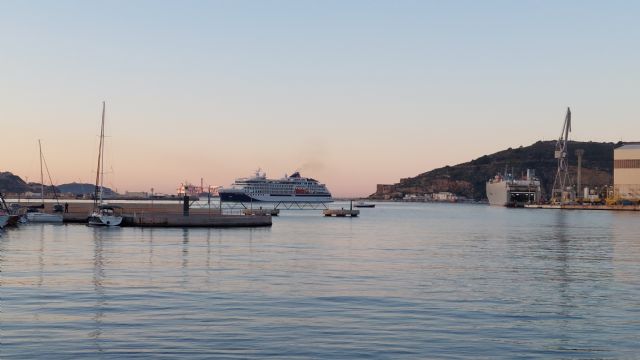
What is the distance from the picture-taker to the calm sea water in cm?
2139

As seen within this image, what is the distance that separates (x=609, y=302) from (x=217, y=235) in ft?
166

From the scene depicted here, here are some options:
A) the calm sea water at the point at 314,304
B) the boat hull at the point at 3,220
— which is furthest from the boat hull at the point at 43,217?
the calm sea water at the point at 314,304

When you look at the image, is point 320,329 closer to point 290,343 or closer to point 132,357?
point 290,343

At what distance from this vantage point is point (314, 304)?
28.8 m

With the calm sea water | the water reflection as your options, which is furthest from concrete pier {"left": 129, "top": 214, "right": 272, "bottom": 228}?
the calm sea water

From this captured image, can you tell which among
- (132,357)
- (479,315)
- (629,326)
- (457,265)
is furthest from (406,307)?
(457,265)

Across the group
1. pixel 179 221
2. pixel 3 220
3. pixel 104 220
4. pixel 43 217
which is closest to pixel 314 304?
pixel 3 220

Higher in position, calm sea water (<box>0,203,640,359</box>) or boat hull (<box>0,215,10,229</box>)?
boat hull (<box>0,215,10,229</box>)

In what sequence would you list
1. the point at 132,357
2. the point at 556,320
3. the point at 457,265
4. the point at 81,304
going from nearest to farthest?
1. the point at 132,357
2. the point at 556,320
3. the point at 81,304
4. the point at 457,265

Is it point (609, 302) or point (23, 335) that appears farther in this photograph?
point (609, 302)

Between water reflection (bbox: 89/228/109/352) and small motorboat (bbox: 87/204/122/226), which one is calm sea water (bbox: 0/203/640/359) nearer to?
water reflection (bbox: 89/228/109/352)

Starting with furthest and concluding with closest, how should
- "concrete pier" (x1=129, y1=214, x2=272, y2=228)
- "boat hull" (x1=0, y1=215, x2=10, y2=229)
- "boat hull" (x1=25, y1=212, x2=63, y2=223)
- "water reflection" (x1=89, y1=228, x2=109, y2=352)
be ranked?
"boat hull" (x1=25, y1=212, x2=63, y2=223) < "concrete pier" (x1=129, y1=214, x2=272, y2=228) < "boat hull" (x1=0, y1=215, x2=10, y2=229) < "water reflection" (x1=89, y1=228, x2=109, y2=352)

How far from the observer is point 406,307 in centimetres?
2831

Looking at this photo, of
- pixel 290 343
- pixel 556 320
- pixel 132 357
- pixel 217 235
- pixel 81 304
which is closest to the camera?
pixel 132 357
